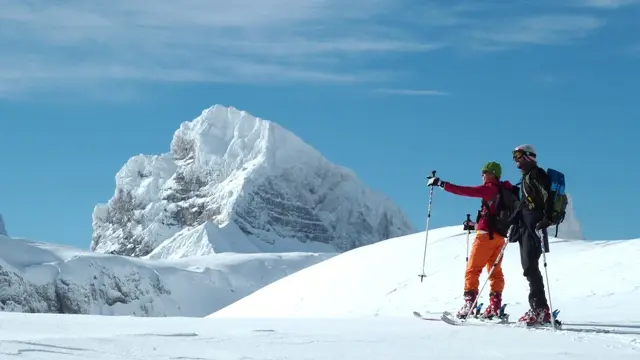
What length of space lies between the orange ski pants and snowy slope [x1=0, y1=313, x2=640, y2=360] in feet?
4.96

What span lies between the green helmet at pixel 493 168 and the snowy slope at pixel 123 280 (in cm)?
10978

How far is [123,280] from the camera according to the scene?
13250 centimetres

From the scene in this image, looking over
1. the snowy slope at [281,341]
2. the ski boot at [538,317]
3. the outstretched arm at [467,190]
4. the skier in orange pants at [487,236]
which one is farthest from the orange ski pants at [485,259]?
the snowy slope at [281,341]

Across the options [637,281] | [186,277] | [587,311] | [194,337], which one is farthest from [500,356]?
[186,277]

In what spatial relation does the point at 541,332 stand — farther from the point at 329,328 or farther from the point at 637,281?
the point at 637,281

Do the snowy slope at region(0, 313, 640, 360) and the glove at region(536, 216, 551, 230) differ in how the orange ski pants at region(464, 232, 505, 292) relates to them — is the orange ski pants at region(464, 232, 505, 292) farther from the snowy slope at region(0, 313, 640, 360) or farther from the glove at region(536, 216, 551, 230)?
the snowy slope at region(0, 313, 640, 360)

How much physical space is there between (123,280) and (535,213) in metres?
127

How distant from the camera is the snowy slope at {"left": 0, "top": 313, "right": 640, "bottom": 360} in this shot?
6957 mm

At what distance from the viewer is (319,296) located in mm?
16562

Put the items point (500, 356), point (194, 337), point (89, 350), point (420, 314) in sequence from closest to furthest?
point (89, 350), point (500, 356), point (194, 337), point (420, 314)

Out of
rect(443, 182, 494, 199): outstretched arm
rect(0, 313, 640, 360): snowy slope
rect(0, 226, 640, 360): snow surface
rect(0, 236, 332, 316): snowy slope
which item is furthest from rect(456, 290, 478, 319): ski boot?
rect(0, 236, 332, 316): snowy slope

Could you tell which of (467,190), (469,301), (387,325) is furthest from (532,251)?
(387,325)

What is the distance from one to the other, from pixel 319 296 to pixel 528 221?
6.87 m

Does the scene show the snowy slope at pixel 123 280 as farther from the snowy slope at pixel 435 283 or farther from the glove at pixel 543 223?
the glove at pixel 543 223
